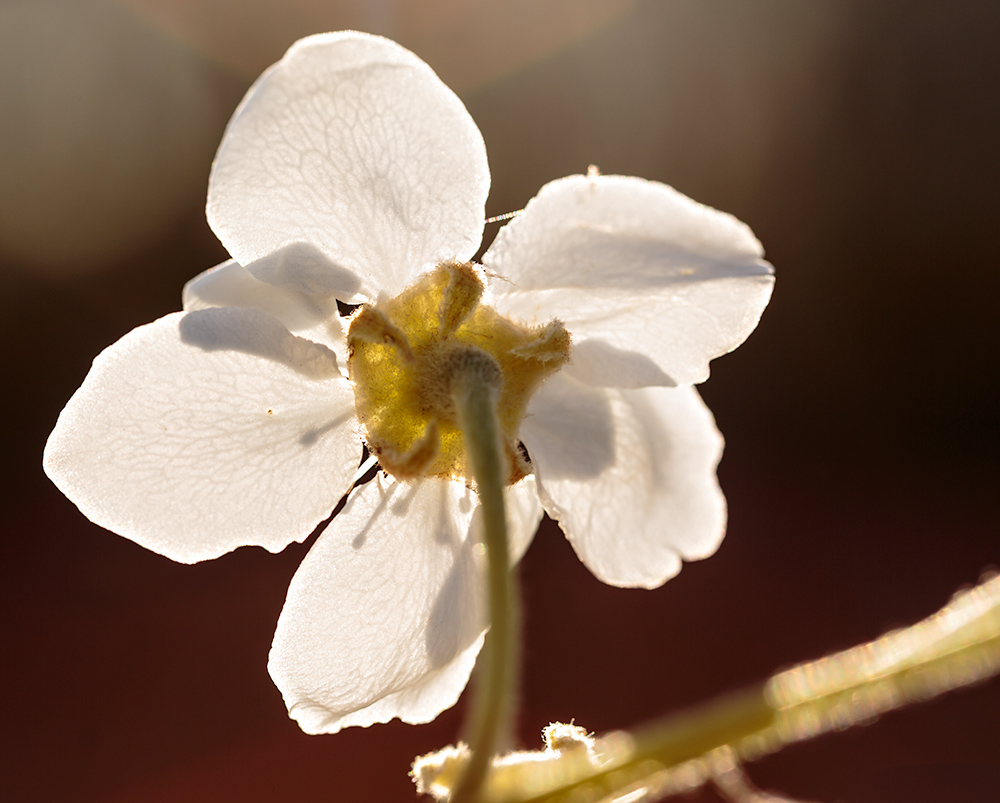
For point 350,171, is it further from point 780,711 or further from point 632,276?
point 780,711

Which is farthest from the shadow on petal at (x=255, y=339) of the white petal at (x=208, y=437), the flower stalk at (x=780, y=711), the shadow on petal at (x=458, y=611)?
the flower stalk at (x=780, y=711)

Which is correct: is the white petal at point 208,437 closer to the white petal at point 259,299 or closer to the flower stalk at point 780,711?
the white petal at point 259,299

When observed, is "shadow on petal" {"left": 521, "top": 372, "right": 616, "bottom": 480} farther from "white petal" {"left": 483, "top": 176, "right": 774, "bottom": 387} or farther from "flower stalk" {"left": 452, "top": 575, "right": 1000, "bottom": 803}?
"flower stalk" {"left": 452, "top": 575, "right": 1000, "bottom": 803}

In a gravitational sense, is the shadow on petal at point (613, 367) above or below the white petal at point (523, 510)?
above

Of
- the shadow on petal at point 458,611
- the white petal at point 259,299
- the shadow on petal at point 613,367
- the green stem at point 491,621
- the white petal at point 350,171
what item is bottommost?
the shadow on petal at point 458,611

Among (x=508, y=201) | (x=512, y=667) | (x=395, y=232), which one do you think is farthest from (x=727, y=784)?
(x=508, y=201)
